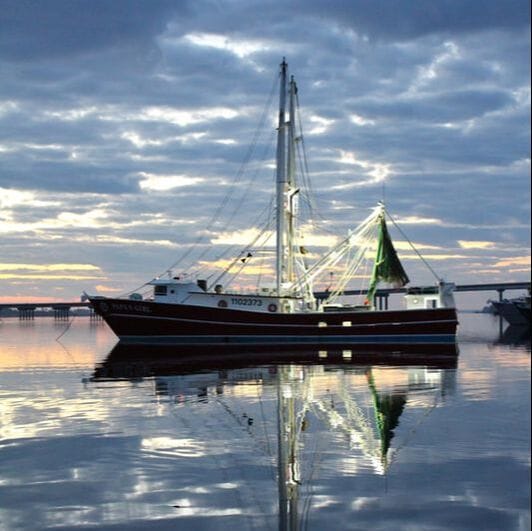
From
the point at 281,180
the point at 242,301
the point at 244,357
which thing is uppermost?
the point at 281,180

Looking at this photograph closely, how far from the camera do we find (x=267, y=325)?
2899 inches

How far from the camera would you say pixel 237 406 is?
28766 mm

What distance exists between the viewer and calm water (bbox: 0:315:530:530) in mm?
14547

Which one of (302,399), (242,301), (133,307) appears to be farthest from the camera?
(242,301)

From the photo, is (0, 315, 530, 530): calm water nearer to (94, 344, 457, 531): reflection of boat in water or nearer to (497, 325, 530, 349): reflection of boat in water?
(94, 344, 457, 531): reflection of boat in water

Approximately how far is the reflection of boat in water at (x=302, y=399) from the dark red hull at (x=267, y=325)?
16.1 m

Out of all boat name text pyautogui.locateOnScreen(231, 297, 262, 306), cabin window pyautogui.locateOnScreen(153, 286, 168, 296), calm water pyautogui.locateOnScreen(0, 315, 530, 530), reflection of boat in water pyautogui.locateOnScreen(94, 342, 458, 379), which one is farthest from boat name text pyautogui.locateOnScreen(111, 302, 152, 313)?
calm water pyautogui.locateOnScreen(0, 315, 530, 530)

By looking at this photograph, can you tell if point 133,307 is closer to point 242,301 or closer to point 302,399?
point 242,301

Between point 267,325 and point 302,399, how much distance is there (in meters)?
43.2

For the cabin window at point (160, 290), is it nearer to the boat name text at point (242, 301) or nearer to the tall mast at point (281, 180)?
the boat name text at point (242, 301)

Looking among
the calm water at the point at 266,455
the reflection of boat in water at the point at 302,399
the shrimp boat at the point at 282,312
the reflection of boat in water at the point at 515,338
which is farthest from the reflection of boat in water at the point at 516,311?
the calm water at the point at 266,455

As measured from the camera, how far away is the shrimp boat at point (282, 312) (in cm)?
7294

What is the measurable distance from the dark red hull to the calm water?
3546 centimetres

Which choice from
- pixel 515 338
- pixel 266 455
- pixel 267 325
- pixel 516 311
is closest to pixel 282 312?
pixel 267 325
